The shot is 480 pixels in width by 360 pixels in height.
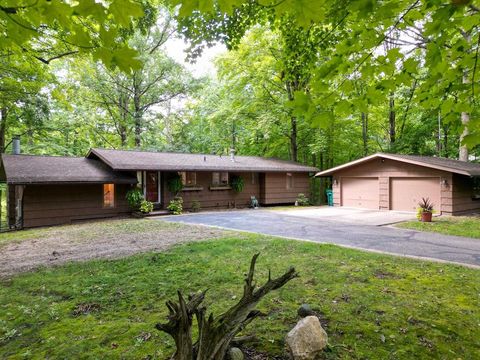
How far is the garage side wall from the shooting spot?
1397cm

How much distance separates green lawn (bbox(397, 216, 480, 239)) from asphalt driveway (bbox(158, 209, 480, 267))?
2.39ft

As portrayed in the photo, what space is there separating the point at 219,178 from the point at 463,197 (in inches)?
491

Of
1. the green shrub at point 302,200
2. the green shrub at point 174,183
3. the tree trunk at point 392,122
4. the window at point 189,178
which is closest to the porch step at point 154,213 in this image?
the green shrub at point 174,183

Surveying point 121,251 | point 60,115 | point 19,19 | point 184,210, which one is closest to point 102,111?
point 60,115

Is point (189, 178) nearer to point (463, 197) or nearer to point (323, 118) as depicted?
point (463, 197)

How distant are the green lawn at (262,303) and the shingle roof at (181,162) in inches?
342

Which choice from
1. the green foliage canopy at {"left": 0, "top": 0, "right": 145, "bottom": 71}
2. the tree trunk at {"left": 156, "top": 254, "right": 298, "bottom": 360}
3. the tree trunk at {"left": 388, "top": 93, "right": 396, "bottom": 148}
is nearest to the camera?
the green foliage canopy at {"left": 0, "top": 0, "right": 145, "bottom": 71}

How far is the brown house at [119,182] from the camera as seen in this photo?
12.0 metres

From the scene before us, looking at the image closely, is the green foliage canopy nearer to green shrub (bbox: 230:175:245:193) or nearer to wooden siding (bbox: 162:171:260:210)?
wooden siding (bbox: 162:171:260:210)

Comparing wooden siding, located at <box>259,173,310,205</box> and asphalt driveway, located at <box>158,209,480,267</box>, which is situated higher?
wooden siding, located at <box>259,173,310,205</box>

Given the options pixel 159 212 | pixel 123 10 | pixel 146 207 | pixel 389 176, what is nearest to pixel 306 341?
pixel 123 10

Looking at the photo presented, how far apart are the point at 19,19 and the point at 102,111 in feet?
88.0

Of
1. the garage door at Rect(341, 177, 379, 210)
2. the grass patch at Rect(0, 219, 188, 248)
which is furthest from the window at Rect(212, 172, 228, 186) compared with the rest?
the garage door at Rect(341, 177, 379, 210)

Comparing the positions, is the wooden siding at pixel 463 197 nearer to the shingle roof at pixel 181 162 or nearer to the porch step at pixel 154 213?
the shingle roof at pixel 181 162
